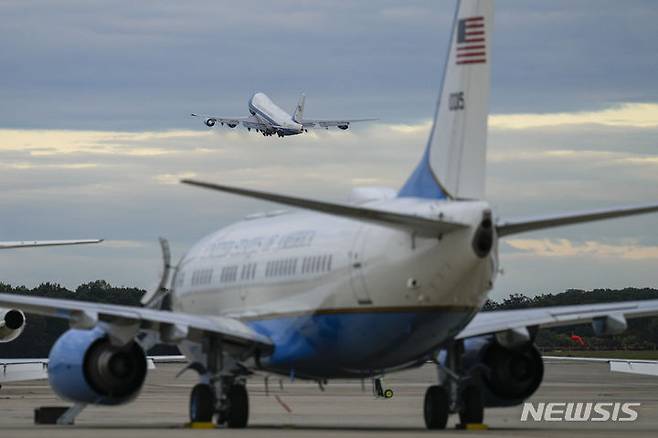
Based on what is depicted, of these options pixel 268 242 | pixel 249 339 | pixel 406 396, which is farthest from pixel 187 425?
pixel 406 396

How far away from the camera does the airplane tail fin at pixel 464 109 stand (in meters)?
27.9

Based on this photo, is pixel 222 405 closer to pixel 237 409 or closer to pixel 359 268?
pixel 237 409

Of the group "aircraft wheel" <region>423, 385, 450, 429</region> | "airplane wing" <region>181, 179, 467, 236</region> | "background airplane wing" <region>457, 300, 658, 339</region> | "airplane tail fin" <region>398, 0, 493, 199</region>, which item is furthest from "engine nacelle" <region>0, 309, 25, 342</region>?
"airplane wing" <region>181, 179, 467, 236</region>

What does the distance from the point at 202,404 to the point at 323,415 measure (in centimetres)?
824

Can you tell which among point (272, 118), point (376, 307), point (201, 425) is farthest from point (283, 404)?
point (272, 118)

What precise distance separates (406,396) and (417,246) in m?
26.6

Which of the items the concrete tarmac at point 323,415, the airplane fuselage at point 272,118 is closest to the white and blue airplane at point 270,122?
the airplane fuselage at point 272,118

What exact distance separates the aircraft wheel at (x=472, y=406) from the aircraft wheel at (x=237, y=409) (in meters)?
4.32

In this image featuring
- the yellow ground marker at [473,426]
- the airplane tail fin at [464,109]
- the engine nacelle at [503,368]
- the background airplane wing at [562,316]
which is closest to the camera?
the airplane tail fin at [464,109]

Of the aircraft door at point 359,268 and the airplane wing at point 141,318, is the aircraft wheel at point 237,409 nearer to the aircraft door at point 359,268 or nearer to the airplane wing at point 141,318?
the airplane wing at point 141,318

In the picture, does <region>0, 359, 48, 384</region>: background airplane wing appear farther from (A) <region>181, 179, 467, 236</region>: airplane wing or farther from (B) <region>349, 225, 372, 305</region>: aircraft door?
(A) <region>181, 179, 467, 236</region>: airplane wing

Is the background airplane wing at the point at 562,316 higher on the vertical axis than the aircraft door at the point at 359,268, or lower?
lower

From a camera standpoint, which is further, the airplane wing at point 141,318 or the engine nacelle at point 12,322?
the engine nacelle at point 12,322

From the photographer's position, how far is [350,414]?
128ft
